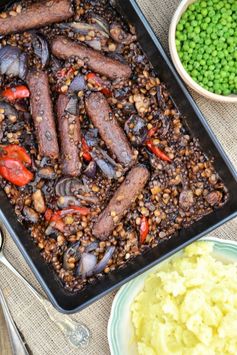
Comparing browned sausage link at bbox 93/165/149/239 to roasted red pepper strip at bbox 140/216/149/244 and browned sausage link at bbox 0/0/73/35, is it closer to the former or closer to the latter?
roasted red pepper strip at bbox 140/216/149/244

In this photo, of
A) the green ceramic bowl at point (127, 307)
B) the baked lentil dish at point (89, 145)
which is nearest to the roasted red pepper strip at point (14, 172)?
the baked lentil dish at point (89, 145)

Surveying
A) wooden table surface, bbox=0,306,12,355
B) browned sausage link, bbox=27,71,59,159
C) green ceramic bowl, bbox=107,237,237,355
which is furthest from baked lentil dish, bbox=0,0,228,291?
wooden table surface, bbox=0,306,12,355

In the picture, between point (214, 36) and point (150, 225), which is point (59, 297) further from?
point (214, 36)

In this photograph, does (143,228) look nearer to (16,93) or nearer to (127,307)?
(127,307)

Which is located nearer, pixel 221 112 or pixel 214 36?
pixel 214 36

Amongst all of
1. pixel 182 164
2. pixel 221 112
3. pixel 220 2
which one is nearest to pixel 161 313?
pixel 182 164

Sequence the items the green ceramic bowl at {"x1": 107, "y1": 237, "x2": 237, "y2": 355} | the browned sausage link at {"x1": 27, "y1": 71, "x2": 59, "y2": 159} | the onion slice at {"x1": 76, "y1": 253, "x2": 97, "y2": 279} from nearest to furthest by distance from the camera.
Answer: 1. the browned sausage link at {"x1": 27, "y1": 71, "x2": 59, "y2": 159}
2. the onion slice at {"x1": 76, "y1": 253, "x2": 97, "y2": 279}
3. the green ceramic bowl at {"x1": 107, "y1": 237, "x2": 237, "y2": 355}

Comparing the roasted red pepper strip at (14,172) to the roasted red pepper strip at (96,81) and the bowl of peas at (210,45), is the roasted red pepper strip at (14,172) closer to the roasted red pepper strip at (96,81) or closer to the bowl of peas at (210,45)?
the roasted red pepper strip at (96,81)
